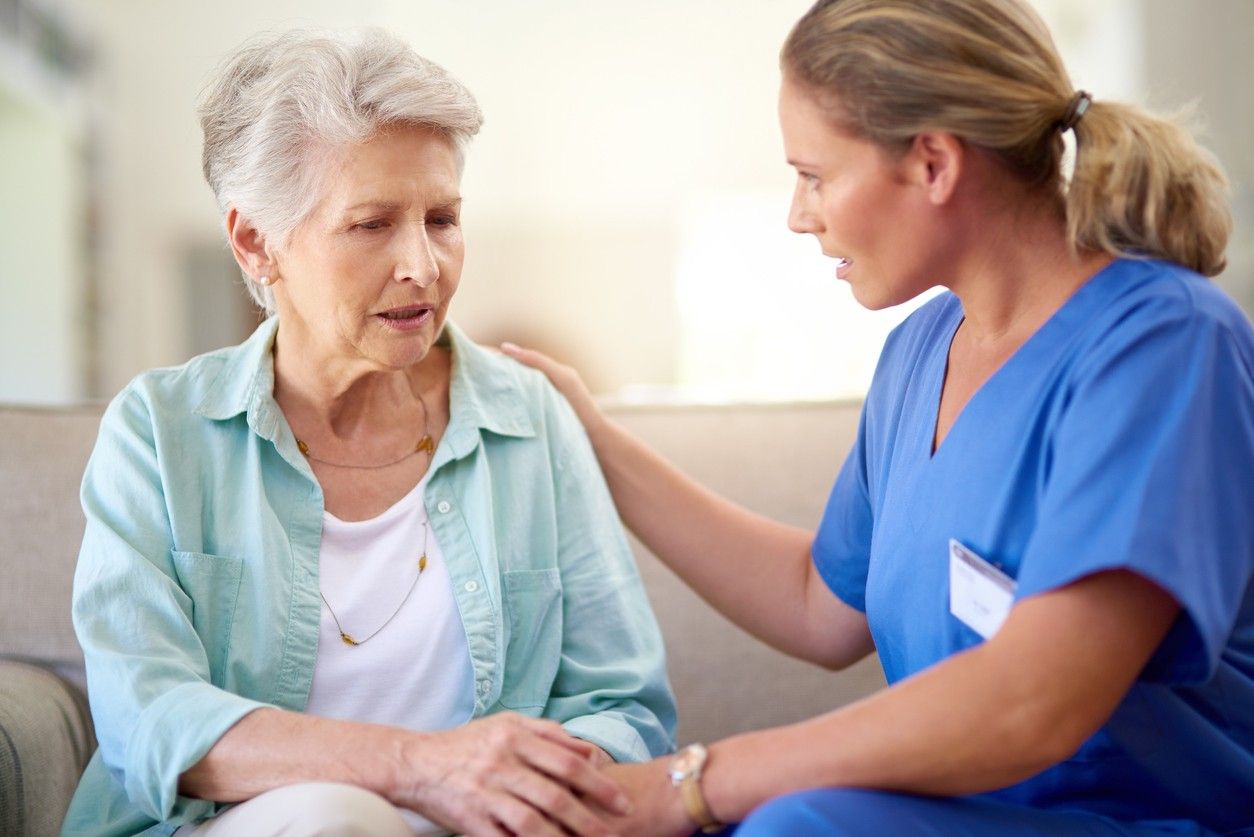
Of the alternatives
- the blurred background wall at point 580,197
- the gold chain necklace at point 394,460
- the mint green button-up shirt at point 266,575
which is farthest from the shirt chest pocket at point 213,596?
the blurred background wall at point 580,197

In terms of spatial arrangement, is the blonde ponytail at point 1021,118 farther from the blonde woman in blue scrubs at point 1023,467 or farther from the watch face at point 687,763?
the watch face at point 687,763

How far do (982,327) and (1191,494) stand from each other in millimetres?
318

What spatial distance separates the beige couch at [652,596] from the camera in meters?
1.50

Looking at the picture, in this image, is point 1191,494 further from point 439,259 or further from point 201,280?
point 201,280

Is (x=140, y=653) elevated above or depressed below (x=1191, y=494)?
below

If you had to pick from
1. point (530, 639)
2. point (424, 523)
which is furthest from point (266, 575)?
point (530, 639)

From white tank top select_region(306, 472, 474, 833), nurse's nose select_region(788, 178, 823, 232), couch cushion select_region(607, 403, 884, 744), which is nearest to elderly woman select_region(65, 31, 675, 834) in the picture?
white tank top select_region(306, 472, 474, 833)

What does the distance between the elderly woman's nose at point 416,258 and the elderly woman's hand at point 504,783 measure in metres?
0.50

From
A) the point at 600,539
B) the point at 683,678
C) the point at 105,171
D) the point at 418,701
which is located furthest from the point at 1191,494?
the point at 105,171

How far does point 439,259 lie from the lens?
1448mm

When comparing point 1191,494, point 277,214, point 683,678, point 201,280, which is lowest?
point 201,280

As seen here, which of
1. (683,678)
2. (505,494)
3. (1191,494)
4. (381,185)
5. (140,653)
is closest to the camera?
(1191,494)

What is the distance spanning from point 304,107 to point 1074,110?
0.81 m

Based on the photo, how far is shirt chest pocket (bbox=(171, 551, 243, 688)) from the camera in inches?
52.9
